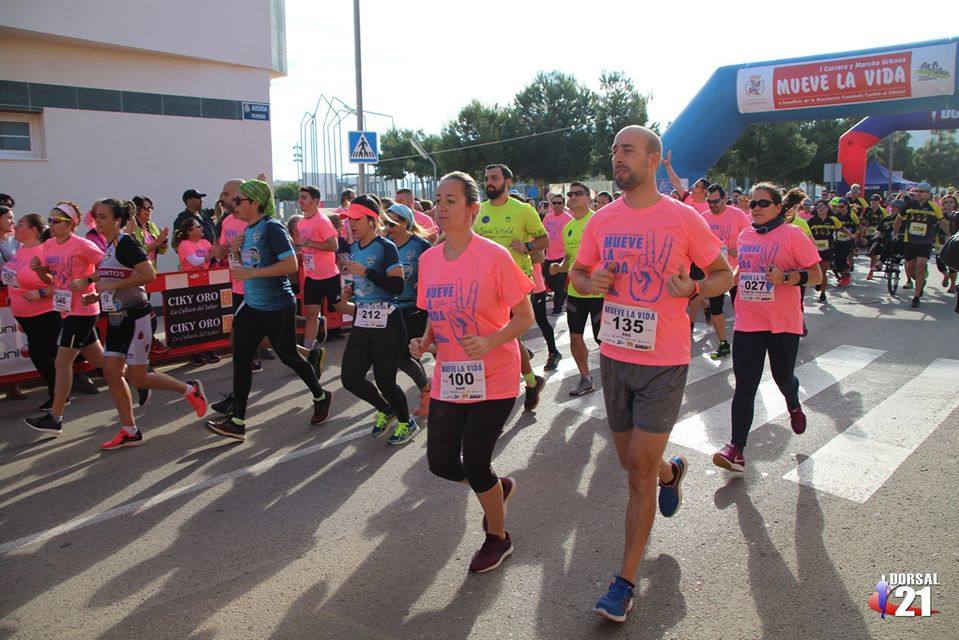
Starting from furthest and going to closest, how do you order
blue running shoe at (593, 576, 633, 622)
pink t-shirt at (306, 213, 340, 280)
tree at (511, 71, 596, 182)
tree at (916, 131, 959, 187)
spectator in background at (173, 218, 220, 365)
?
tree at (916, 131, 959, 187), tree at (511, 71, 596, 182), spectator in background at (173, 218, 220, 365), pink t-shirt at (306, 213, 340, 280), blue running shoe at (593, 576, 633, 622)

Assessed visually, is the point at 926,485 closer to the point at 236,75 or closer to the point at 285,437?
the point at 285,437

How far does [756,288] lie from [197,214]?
8986 mm

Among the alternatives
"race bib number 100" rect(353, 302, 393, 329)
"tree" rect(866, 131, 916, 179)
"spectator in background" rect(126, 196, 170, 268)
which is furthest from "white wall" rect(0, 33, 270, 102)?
"tree" rect(866, 131, 916, 179)

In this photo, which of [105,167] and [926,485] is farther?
[105,167]

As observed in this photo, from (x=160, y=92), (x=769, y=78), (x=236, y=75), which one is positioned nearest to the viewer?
(x=160, y=92)

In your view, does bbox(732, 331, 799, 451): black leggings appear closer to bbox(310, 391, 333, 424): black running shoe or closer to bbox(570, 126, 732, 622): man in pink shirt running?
bbox(570, 126, 732, 622): man in pink shirt running

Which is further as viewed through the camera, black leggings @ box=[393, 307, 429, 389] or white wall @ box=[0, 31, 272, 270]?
white wall @ box=[0, 31, 272, 270]

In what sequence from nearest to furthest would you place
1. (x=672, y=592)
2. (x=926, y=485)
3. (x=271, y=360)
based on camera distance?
(x=672, y=592)
(x=926, y=485)
(x=271, y=360)

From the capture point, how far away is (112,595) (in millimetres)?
3488

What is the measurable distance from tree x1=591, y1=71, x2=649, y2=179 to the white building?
32.0 metres

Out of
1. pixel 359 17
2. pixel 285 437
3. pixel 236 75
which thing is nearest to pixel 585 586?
pixel 285 437

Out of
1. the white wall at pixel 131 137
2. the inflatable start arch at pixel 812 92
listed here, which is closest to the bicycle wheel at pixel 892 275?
the inflatable start arch at pixel 812 92

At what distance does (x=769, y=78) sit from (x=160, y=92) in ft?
49.2

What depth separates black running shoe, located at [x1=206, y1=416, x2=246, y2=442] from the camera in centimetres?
562
